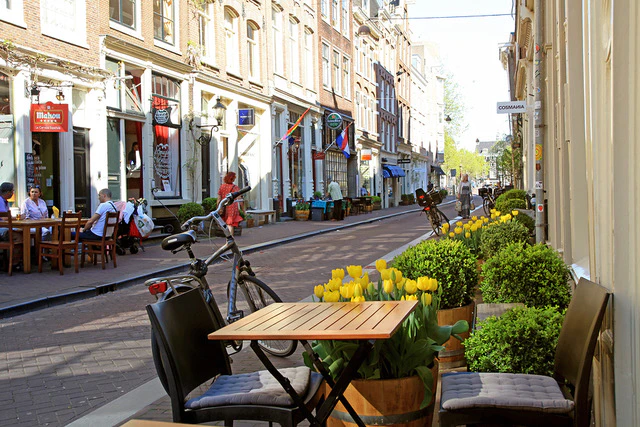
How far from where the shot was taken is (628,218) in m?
2.84

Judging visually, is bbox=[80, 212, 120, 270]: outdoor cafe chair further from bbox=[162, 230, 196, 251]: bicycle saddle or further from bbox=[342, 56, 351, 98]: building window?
bbox=[342, 56, 351, 98]: building window

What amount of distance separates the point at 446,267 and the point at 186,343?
260 cm

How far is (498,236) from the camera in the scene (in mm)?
7504

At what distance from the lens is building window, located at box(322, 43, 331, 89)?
33.8 meters

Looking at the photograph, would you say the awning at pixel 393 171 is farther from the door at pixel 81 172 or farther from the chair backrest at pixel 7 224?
the chair backrest at pixel 7 224

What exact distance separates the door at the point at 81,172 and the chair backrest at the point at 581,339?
46.5ft

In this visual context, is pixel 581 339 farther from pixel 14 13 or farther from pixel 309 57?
pixel 309 57

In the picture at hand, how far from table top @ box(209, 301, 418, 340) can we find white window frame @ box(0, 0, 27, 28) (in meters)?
12.1

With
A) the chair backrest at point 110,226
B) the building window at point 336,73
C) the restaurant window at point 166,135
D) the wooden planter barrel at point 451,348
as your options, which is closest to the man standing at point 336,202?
the building window at point 336,73

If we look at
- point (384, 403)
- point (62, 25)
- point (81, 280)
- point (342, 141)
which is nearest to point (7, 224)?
point (81, 280)

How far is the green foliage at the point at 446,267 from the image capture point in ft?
16.8

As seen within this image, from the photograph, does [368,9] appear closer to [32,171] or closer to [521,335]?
[32,171]

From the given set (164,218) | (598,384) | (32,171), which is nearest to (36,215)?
(32,171)

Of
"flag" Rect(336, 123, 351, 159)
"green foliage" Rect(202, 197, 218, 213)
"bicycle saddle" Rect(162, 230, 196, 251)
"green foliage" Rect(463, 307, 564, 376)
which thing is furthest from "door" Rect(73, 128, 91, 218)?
"flag" Rect(336, 123, 351, 159)
